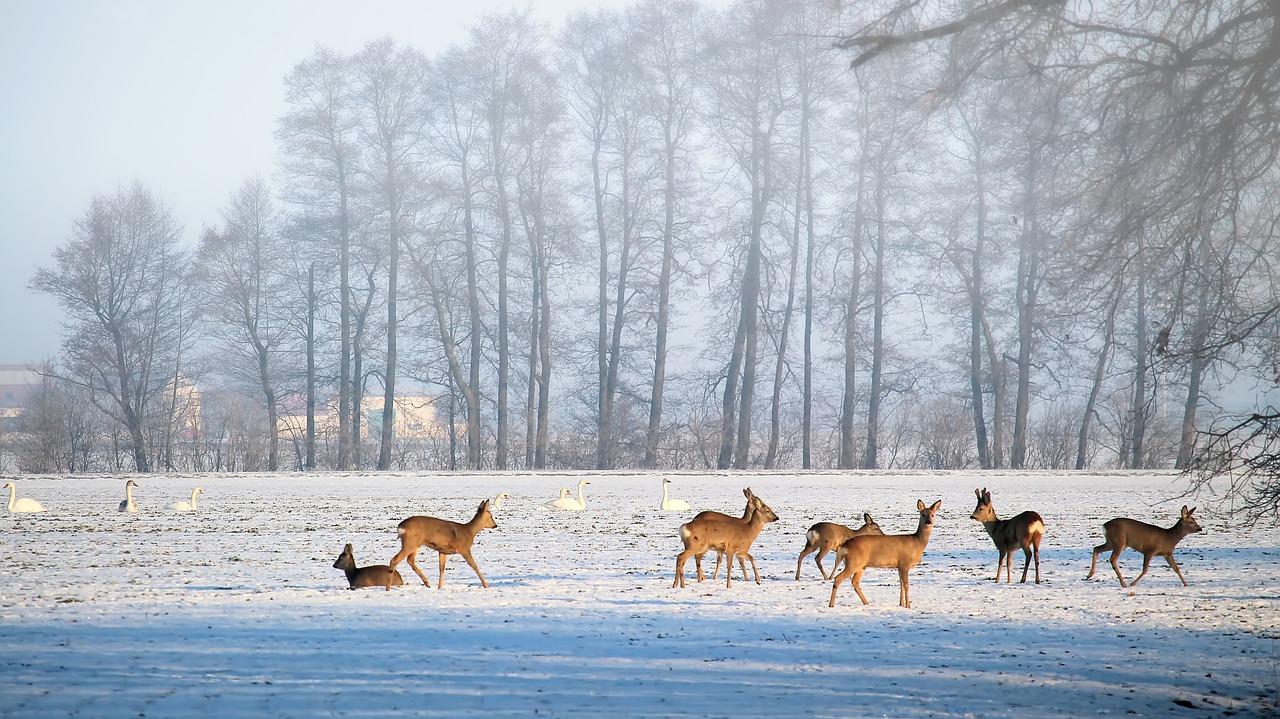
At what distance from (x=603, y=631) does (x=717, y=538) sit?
9.10ft

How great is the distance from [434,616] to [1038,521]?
6752mm

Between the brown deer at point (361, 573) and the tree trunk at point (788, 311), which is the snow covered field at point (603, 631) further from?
the tree trunk at point (788, 311)

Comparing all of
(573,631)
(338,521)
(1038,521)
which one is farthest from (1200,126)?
(338,521)

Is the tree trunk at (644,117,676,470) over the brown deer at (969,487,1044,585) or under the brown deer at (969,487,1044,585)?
over

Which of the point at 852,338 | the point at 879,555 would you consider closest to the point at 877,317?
the point at 852,338

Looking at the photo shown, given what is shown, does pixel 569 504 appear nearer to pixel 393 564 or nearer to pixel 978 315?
pixel 393 564

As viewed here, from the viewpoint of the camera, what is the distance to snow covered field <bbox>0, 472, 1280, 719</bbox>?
6.57 m

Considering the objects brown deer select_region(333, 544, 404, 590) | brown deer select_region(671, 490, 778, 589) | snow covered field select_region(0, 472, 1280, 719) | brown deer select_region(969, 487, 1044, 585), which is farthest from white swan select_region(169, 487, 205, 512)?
brown deer select_region(969, 487, 1044, 585)

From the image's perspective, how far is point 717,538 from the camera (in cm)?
1108

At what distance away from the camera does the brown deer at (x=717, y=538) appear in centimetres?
1088

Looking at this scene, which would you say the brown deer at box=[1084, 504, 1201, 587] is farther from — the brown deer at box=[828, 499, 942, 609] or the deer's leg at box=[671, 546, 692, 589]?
the deer's leg at box=[671, 546, 692, 589]

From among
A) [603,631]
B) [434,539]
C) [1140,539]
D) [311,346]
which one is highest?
[311,346]

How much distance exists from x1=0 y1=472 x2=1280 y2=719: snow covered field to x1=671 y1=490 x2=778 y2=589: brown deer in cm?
40

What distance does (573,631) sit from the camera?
8.59 metres
